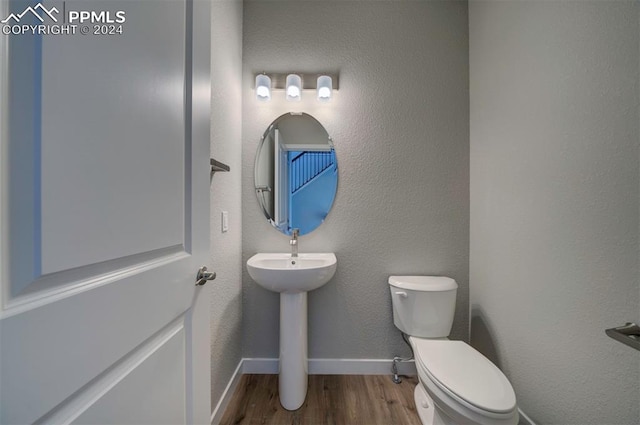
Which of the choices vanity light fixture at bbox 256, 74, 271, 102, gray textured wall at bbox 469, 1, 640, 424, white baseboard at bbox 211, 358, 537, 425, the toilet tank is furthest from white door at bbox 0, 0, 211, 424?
gray textured wall at bbox 469, 1, 640, 424

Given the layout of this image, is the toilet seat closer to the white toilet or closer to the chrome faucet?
the white toilet

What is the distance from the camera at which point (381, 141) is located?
5.52 feet

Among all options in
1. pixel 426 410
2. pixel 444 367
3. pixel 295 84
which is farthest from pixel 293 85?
pixel 426 410

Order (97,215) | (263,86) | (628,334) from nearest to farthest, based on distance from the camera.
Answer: (97,215), (628,334), (263,86)

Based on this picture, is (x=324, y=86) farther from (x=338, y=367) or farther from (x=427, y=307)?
(x=338, y=367)

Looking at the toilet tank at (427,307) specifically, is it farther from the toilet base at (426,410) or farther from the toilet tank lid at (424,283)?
the toilet base at (426,410)

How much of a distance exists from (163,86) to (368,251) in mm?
1433

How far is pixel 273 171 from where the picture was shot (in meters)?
1.72

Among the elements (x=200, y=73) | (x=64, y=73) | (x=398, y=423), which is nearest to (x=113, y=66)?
(x=64, y=73)

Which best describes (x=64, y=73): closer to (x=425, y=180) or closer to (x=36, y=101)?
(x=36, y=101)

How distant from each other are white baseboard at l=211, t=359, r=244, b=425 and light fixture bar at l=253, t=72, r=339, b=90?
74.7 inches

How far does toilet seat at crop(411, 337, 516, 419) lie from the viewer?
884 mm

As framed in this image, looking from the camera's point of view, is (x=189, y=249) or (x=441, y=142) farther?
(x=441, y=142)

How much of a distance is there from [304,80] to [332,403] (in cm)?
204
